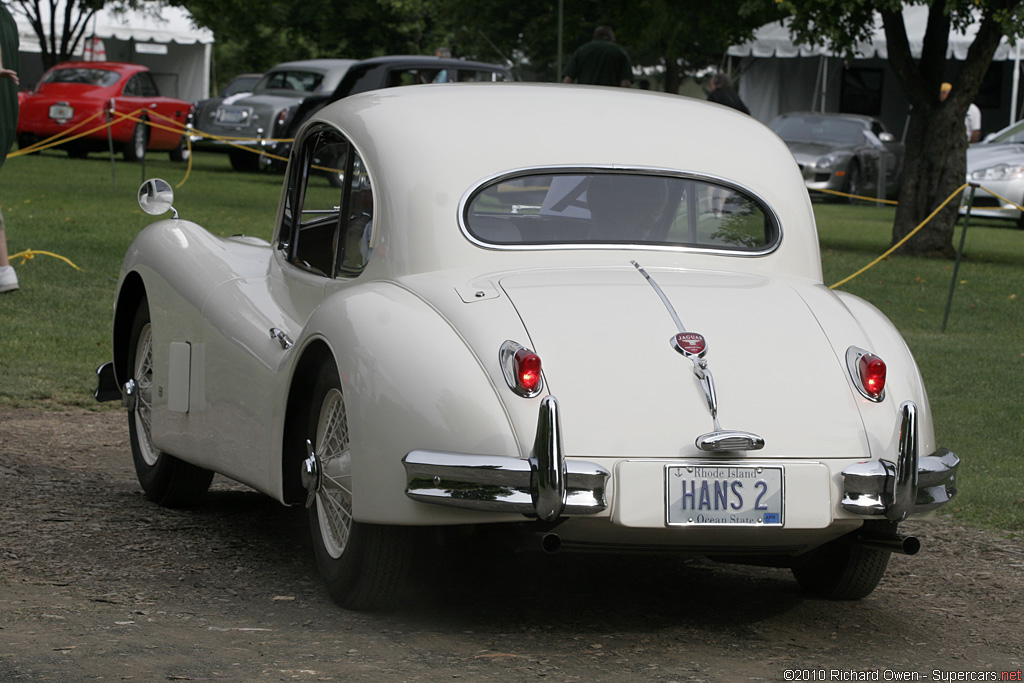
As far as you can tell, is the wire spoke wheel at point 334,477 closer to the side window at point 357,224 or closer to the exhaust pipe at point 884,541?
the side window at point 357,224

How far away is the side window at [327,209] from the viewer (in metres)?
4.75

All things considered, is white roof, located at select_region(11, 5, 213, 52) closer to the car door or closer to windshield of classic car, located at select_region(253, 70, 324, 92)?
the car door

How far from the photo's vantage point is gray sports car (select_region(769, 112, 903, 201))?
80.9ft

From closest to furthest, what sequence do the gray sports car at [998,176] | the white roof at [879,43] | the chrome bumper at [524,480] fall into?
the chrome bumper at [524,480]
the gray sports car at [998,176]
the white roof at [879,43]

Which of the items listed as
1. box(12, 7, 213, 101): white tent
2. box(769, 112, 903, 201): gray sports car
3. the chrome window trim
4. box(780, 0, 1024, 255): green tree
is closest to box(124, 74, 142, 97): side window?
box(12, 7, 213, 101): white tent

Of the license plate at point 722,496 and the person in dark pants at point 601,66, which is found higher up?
the person in dark pants at point 601,66

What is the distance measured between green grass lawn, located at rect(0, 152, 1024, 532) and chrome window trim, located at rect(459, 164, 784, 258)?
5.77ft

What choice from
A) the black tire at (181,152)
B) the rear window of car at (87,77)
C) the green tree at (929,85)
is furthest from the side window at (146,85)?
the green tree at (929,85)

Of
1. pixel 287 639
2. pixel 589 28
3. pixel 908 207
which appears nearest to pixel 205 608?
pixel 287 639

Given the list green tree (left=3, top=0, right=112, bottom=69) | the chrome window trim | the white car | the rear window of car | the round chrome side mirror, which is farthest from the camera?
green tree (left=3, top=0, right=112, bottom=69)

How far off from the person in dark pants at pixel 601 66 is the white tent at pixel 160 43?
Result: 872 inches

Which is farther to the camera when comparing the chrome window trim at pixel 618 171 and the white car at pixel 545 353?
the chrome window trim at pixel 618 171

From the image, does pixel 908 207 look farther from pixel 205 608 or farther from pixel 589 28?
pixel 589 28

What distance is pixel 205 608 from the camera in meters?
4.20
